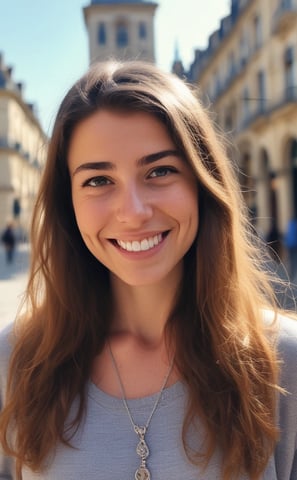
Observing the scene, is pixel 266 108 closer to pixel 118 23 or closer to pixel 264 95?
pixel 264 95

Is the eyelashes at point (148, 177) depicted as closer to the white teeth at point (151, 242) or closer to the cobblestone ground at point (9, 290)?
the white teeth at point (151, 242)

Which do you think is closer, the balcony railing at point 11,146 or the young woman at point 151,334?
the young woman at point 151,334

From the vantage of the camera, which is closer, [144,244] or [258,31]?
[144,244]

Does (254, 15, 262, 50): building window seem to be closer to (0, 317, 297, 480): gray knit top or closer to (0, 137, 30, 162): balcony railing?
(0, 137, 30, 162): balcony railing

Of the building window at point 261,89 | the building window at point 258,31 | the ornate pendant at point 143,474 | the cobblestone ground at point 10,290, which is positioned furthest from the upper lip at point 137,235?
the building window at point 258,31

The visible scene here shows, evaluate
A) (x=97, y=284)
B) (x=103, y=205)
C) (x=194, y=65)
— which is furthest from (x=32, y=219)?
(x=194, y=65)

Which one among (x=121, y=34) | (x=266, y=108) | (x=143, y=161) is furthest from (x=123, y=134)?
(x=121, y=34)

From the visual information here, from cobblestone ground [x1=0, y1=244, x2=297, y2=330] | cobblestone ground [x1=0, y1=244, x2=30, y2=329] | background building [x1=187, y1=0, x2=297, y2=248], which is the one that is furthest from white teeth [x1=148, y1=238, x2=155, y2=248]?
background building [x1=187, y1=0, x2=297, y2=248]

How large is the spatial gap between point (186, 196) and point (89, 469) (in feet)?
2.45

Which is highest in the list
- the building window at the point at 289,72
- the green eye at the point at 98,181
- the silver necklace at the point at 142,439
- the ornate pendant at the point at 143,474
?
the building window at the point at 289,72

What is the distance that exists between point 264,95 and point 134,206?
939 inches

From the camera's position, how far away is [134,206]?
1312 millimetres

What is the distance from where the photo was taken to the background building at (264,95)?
20.4 meters

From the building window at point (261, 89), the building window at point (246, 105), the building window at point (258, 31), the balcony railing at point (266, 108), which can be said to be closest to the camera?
the balcony railing at point (266, 108)
